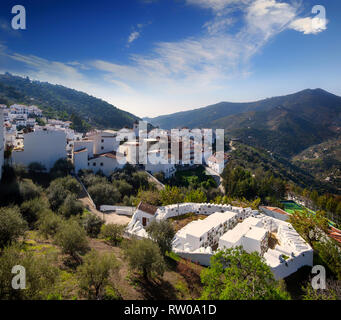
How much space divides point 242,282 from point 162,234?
22.6 feet

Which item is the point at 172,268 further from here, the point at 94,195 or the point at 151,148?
the point at 151,148

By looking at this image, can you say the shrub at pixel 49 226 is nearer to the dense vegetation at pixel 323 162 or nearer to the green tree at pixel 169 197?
the green tree at pixel 169 197

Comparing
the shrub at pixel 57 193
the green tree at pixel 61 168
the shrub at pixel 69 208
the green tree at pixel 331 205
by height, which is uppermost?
the green tree at pixel 61 168

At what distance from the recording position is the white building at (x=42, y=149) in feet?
79.0

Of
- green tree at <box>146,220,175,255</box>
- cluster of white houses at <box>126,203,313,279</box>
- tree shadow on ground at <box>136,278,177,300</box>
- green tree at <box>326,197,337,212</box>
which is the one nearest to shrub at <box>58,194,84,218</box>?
cluster of white houses at <box>126,203,313,279</box>

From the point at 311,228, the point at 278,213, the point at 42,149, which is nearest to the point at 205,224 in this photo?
the point at 311,228

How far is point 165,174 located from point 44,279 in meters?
29.6

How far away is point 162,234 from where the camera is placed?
42.4ft

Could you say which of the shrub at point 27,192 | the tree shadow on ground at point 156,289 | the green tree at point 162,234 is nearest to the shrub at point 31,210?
the shrub at point 27,192

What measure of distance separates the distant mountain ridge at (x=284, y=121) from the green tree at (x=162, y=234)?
317ft

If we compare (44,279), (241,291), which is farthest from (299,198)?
(44,279)

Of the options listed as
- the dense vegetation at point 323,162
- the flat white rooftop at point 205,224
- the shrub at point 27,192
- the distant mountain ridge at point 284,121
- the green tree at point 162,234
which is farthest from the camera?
the distant mountain ridge at point 284,121

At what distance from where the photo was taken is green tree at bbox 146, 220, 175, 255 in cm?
1261

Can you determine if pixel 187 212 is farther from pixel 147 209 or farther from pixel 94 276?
pixel 94 276
